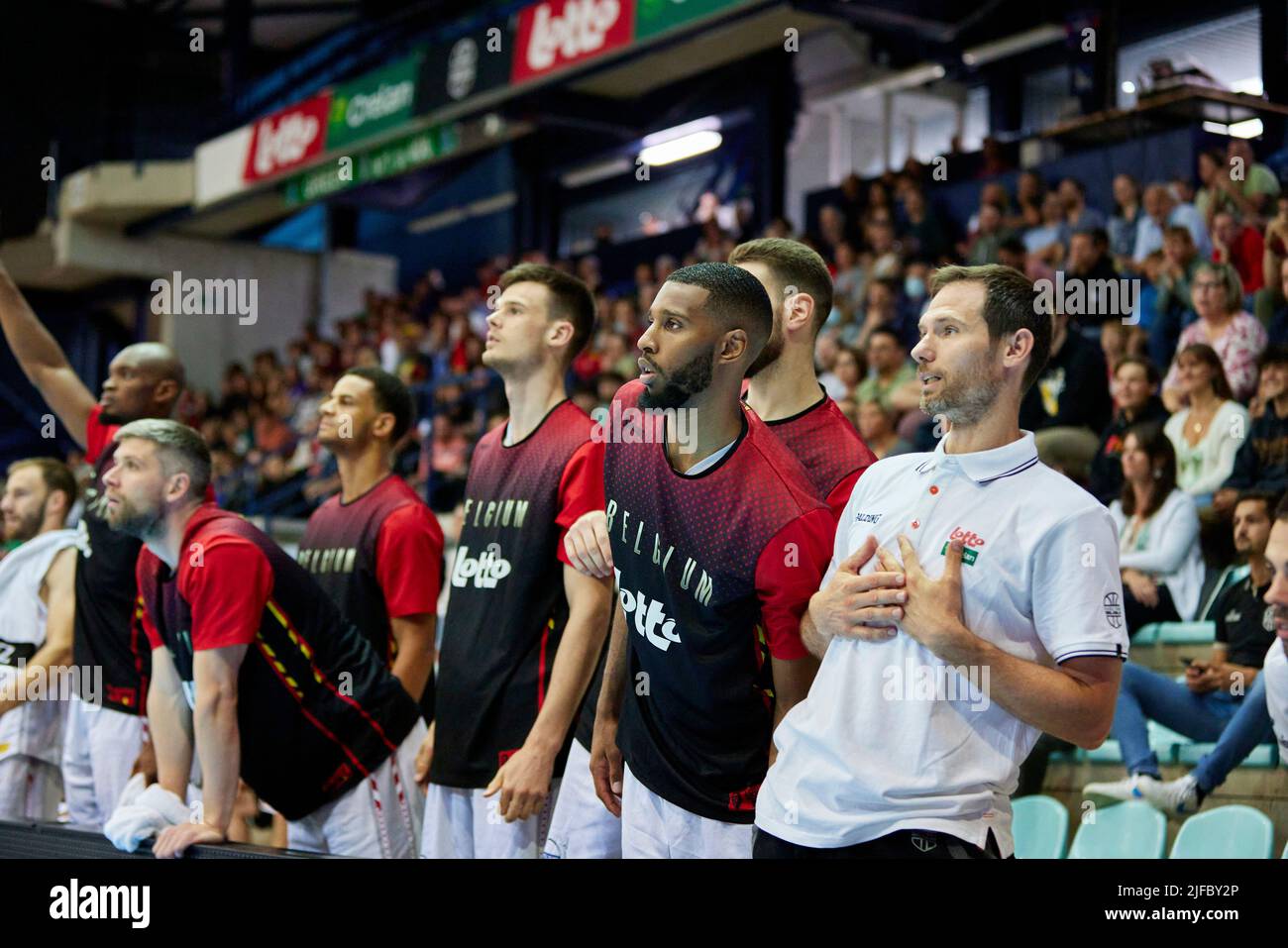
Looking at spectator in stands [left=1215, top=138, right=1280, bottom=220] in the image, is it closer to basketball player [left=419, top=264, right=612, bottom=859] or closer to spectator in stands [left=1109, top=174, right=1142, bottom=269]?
spectator in stands [left=1109, top=174, right=1142, bottom=269]

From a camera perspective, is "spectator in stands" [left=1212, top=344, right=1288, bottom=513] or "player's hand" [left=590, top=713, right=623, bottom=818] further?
"spectator in stands" [left=1212, top=344, right=1288, bottom=513]

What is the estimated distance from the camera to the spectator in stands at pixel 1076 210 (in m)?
9.54

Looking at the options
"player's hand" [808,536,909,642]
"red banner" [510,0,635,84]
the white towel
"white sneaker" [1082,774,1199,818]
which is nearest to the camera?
"player's hand" [808,536,909,642]

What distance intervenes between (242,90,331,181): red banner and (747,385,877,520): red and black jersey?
12.7 meters

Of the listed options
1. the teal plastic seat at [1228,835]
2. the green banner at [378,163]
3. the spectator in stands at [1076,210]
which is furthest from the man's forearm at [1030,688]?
the green banner at [378,163]

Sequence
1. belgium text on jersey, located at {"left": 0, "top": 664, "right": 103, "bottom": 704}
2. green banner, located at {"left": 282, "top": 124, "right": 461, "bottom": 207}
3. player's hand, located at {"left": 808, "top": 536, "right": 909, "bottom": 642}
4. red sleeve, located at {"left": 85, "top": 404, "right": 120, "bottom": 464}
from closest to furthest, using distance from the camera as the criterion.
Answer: player's hand, located at {"left": 808, "top": 536, "right": 909, "bottom": 642} < belgium text on jersey, located at {"left": 0, "top": 664, "right": 103, "bottom": 704} < red sleeve, located at {"left": 85, "top": 404, "right": 120, "bottom": 464} < green banner, located at {"left": 282, "top": 124, "right": 461, "bottom": 207}

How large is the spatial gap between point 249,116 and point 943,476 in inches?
648

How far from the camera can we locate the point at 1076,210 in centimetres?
965

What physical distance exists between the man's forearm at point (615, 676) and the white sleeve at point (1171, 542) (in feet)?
11.6

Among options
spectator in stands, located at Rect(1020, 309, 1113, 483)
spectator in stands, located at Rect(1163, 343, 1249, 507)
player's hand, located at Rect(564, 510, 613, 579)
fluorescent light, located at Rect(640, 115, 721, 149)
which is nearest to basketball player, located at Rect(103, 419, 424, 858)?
player's hand, located at Rect(564, 510, 613, 579)

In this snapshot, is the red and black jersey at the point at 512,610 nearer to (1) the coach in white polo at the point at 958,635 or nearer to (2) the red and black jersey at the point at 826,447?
(2) the red and black jersey at the point at 826,447

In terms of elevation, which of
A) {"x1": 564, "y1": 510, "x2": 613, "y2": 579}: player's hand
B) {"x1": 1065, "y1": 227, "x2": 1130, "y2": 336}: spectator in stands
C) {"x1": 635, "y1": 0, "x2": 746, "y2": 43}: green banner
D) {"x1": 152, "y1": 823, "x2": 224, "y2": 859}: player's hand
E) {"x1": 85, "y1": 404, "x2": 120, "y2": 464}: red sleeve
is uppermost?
{"x1": 635, "y1": 0, "x2": 746, "y2": 43}: green banner

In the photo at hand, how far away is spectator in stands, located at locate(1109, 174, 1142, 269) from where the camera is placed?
936 cm
